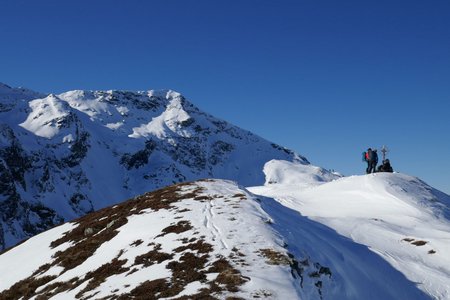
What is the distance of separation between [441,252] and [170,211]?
55.5 ft

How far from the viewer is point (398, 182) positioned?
45656mm

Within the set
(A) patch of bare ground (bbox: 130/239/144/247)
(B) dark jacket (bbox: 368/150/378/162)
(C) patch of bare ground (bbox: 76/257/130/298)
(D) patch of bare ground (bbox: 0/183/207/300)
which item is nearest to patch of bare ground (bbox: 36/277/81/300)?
(D) patch of bare ground (bbox: 0/183/207/300)

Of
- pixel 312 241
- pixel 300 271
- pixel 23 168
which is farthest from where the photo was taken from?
pixel 23 168

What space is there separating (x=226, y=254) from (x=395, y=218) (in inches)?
839

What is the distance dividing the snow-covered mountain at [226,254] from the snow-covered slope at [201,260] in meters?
0.06

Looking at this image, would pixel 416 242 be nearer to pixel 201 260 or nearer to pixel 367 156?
pixel 201 260

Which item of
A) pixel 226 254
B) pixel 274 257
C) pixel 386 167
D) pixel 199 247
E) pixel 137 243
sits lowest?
pixel 274 257

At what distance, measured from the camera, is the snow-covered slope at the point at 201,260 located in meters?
17.2

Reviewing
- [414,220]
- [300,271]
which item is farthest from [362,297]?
[414,220]

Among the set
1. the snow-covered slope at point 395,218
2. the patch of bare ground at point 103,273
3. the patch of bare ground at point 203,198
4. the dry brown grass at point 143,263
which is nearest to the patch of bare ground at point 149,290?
the dry brown grass at point 143,263

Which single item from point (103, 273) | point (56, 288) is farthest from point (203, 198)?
point (56, 288)

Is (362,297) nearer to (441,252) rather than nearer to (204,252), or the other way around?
(204,252)

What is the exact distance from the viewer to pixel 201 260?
63.1 ft

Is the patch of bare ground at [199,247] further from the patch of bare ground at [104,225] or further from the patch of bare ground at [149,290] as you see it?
the patch of bare ground at [149,290]
